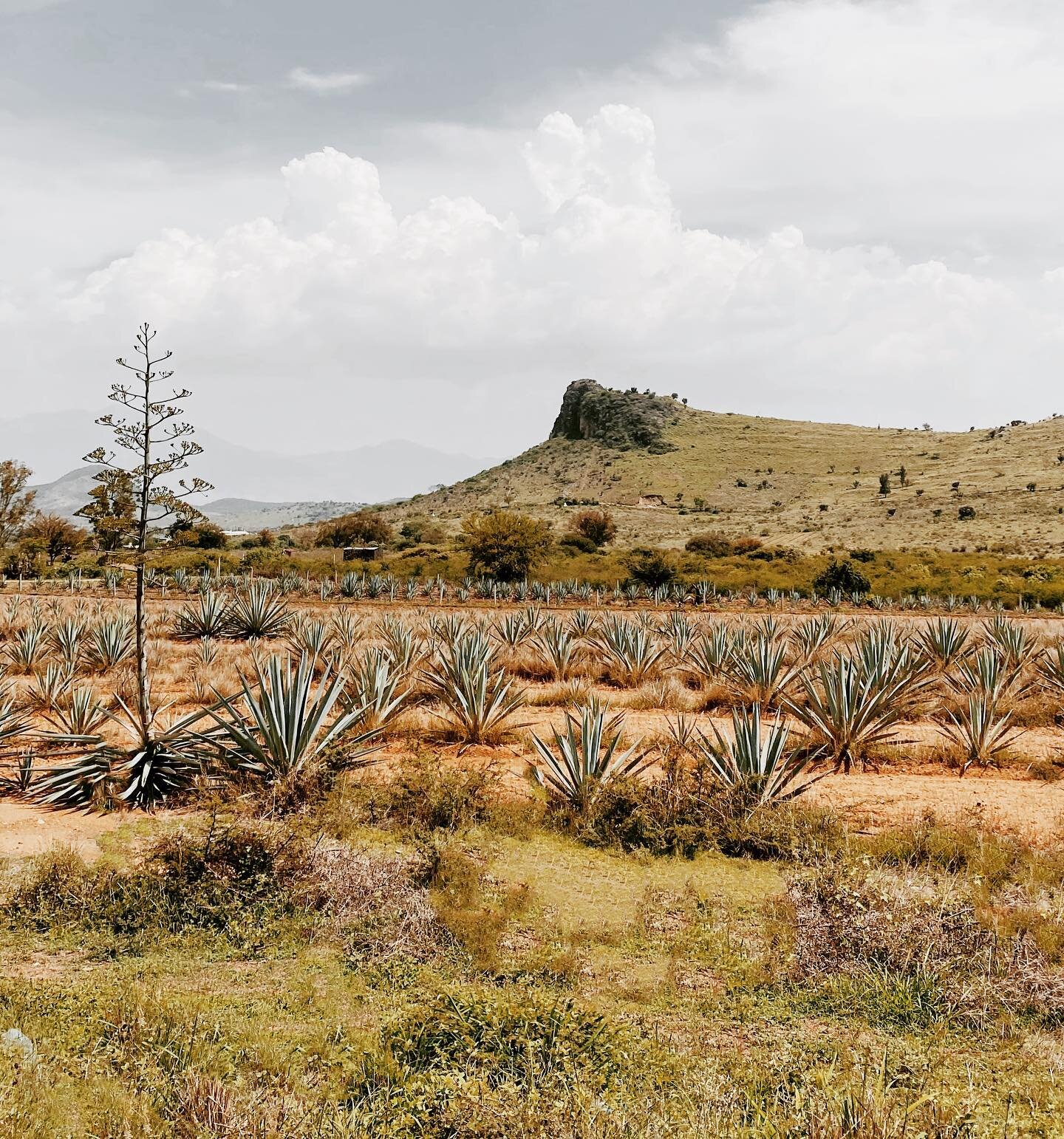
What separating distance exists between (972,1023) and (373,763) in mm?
5558

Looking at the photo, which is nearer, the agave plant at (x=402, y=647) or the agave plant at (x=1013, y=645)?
the agave plant at (x=402, y=647)

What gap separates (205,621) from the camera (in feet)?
60.7

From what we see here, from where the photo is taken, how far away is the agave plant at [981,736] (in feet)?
29.2

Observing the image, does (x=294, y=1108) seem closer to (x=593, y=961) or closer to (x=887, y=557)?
(x=593, y=961)

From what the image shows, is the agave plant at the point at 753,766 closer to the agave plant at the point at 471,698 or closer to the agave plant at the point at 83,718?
the agave plant at the point at 471,698

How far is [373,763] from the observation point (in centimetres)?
816

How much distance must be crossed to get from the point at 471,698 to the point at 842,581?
29.8 meters

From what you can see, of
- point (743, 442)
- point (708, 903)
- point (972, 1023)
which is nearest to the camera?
point (972, 1023)

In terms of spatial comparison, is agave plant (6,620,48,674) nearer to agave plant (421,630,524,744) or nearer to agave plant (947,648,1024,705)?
agave plant (421,630,524,744)

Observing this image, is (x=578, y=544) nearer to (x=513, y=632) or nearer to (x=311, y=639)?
(x=513, y=632)

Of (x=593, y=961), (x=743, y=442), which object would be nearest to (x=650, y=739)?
(x=593, y=961)

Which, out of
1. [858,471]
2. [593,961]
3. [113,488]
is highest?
[858,471]

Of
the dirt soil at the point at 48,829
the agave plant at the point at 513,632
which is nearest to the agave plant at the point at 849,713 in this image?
the dirt soil at the point at 48,829

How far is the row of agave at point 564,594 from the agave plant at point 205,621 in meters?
9.89
